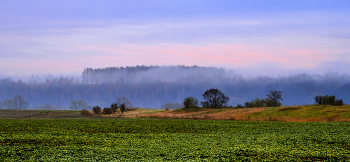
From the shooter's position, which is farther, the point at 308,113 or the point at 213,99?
the point at 213,99

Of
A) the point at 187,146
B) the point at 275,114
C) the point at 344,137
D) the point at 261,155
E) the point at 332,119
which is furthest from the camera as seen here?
the point at 275,114

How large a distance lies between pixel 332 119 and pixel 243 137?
28385 millimetres

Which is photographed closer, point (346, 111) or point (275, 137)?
point (275, 137)

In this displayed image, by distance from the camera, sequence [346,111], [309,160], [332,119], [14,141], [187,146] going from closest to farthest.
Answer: [309,160] → [187,146] → [14,141] → [332,119] → [346,111]

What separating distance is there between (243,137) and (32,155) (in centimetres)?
1977

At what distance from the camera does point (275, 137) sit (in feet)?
103

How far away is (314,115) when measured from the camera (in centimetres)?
5625

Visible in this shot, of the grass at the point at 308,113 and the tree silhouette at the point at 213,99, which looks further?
the tree silhouette at the point at 213,99

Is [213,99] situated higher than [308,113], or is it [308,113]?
[213,99]

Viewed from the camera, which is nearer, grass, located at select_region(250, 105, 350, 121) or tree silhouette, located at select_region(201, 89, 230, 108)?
grass, located at select_region(250, 105, 350, 121)

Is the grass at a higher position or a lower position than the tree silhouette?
Answer: lower

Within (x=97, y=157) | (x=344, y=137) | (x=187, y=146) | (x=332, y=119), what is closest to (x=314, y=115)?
(x=332, y=119)

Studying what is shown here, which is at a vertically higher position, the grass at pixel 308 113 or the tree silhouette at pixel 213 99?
the tree silhouette at pixel 213 99

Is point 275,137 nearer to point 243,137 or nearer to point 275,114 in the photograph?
point 243,137
